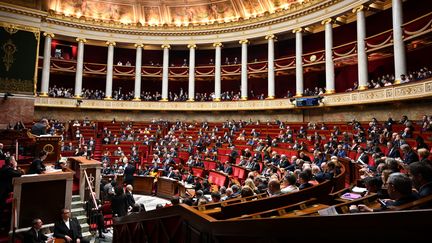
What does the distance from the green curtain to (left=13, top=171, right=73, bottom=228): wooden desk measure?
13.7 m

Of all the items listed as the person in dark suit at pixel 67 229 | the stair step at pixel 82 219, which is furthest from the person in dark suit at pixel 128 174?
the person in dark suit at pixel 67 229

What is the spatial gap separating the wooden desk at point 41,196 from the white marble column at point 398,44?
14.8 meters

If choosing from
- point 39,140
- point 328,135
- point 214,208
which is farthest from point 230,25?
point 214,208

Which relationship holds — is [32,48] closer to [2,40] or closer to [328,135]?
[2,40]

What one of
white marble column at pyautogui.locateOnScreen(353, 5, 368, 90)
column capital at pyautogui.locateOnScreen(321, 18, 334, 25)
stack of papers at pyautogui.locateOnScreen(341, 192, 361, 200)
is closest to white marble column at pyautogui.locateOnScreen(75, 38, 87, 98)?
column capital at pyautogui.locateOnScreen(321, 18, 334, 25)

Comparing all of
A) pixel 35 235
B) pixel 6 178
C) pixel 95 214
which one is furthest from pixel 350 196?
pixel 6 178

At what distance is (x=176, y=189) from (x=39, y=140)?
534cm

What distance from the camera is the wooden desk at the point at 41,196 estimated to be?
538 cm

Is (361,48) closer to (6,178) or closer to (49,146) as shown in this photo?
(49,146)

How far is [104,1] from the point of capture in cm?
2364

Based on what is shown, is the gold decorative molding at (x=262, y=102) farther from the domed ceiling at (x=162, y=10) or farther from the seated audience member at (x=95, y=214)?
the seated audience member at (x=95, y=214)

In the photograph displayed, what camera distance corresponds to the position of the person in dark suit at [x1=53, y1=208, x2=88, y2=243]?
533 cm

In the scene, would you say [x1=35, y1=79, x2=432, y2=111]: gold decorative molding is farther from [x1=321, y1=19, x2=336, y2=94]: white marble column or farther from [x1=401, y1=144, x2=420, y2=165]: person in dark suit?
[x1=401, y1=144, x2=420, y2=165]: person in dark suit

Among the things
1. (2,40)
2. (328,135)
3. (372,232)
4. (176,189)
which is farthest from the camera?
(2,40)
